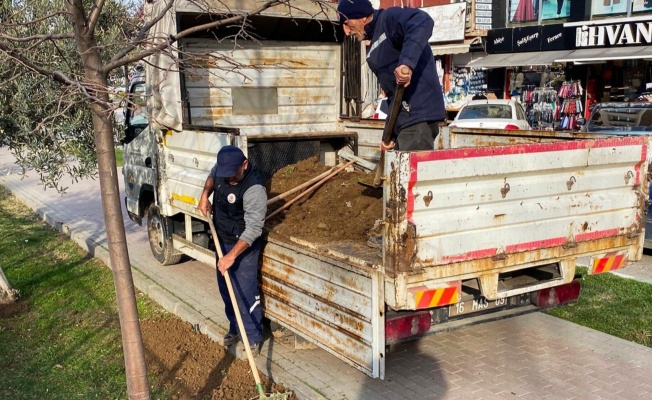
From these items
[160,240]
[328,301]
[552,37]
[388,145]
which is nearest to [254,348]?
[328,301]

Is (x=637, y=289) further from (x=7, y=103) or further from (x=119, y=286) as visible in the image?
(x=7, y=103)

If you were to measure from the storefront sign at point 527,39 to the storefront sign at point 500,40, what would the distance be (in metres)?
0.23

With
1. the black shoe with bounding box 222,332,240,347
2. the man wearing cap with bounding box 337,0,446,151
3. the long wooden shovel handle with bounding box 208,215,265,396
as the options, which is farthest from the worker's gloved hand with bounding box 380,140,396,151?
the black shoe with bounding box 222,332,240,347

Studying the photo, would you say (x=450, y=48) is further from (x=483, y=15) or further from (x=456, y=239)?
(x=456, y=239)

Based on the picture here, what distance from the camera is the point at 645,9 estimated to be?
19.1 meters

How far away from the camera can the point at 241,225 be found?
17.6ft

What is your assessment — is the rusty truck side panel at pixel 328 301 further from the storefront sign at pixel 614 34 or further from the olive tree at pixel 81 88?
the storefront sign at pixel 614 34

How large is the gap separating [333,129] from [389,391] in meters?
4.17

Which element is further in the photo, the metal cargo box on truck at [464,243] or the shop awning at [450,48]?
the shop awning at [450,48]

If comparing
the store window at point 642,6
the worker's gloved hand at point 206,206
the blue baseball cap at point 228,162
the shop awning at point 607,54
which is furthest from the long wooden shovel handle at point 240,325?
the store window at point 642,6

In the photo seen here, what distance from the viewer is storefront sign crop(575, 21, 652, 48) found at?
59.6ft

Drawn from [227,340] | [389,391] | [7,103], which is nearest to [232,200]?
[227,340]

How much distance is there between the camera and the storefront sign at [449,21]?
23359 millimetres

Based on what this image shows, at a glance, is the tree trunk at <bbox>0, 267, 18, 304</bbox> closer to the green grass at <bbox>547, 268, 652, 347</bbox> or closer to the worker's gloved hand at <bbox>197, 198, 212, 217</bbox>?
the worker's gloved hand at <bbox>197, 198, 212, 217</bbox>
